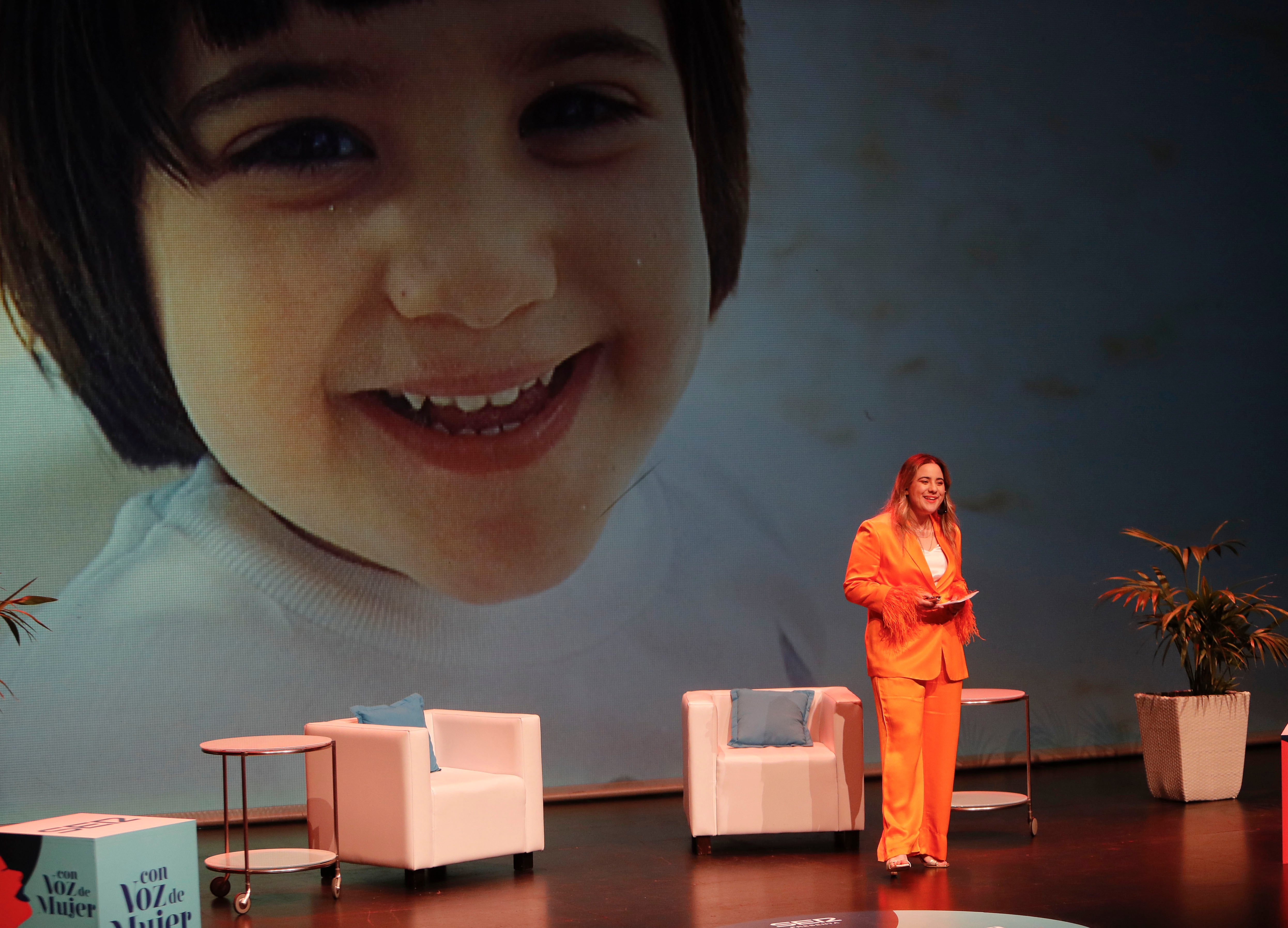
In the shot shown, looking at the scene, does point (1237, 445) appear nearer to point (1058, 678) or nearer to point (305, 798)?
point (1058, 678)

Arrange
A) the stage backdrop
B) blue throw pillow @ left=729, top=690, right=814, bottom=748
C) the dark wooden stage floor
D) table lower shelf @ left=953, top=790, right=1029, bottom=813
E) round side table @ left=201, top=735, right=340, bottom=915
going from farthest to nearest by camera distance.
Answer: the stage backdrop
blue throw pillow @ left=729, top=690, right=814, bottom=748
table lower shelf @ left=953, top=790, right=1029, bottom=813
round side table @ left=201, top=735, right=340, bottom=915
the dark wooden stage floor

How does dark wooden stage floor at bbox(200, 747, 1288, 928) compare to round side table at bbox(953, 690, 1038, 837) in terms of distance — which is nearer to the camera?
dark wooden stage floor at bbox(200, 747, 1288, 928)

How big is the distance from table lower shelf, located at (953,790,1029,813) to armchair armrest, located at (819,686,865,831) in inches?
16.6

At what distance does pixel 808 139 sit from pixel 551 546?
8.84 ft

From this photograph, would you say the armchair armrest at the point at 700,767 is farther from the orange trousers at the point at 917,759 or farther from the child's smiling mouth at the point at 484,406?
the child's smiling mouth at the point at 484,406

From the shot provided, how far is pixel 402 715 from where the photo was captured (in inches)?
234

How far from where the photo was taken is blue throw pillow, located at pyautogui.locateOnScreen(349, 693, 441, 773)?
5.84 meters

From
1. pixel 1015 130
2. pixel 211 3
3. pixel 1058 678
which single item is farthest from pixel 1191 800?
pixel 211 3

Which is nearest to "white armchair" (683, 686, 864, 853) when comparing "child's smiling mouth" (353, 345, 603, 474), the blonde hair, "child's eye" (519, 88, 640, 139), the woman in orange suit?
the woman in orange suit

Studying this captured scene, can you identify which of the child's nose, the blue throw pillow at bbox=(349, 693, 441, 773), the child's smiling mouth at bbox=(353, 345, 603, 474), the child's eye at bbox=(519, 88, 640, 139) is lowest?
the blue throw pillow at bbox=(349, 693, 441, 773)

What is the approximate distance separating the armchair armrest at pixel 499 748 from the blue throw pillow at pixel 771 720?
2.90 ft

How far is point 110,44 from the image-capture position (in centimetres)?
698

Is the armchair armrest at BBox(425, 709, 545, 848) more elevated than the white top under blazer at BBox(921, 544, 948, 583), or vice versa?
the white top under blazer at BBox(921, 544, 948, 583)

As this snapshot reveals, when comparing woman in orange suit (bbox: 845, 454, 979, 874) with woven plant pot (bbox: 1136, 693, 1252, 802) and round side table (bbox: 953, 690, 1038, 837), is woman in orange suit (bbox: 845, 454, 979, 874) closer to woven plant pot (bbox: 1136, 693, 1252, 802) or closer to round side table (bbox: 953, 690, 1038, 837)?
round side table (bbox: 953, 690, 1038, 837)
